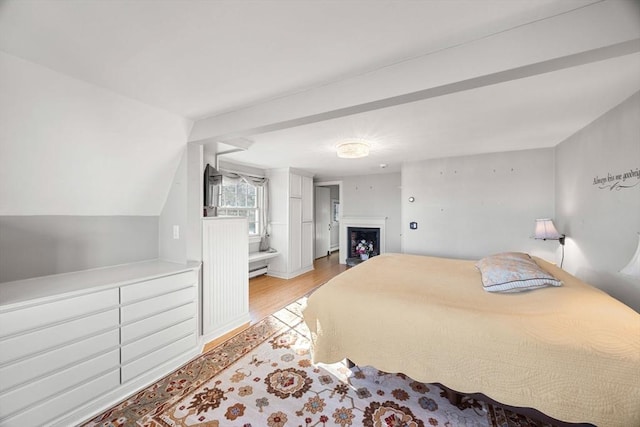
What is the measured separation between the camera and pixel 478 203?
379 cm

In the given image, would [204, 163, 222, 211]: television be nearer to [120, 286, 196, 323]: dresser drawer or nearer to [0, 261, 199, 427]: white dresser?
[0, 261, 199, 427]: white dresser

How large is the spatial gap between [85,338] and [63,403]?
39 cm

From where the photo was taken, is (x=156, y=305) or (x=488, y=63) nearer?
(x=488, y=63)

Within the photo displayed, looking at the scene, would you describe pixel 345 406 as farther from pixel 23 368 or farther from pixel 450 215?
pixel 450 215

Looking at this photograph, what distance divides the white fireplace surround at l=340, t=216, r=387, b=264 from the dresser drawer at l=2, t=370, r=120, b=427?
190 inches

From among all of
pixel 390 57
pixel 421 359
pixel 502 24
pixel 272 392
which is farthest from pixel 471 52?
pixel 272 392

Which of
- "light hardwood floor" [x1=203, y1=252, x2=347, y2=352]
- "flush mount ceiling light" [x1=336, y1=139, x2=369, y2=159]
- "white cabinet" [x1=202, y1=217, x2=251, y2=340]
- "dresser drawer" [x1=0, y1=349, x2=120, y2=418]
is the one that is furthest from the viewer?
"light hardwood floor" [x1=203, y1=252, x2=347, y2=352]

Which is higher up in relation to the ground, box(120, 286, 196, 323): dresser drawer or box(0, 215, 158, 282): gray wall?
box(0, 215, 158, 282): gray wall

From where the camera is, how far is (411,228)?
14.1 feet

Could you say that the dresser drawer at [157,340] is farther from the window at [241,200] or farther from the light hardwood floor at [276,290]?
the window at [241,200]

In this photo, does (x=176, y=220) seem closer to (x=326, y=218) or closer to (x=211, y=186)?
(x=211, y=186)

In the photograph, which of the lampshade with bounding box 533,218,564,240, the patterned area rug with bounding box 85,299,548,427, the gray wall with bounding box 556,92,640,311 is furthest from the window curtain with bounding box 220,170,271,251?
the gray wall with bounding box 556,92,640,311

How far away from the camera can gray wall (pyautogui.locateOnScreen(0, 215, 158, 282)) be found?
6.03ft

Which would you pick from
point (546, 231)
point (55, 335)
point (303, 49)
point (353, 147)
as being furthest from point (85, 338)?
point (546, 231)
